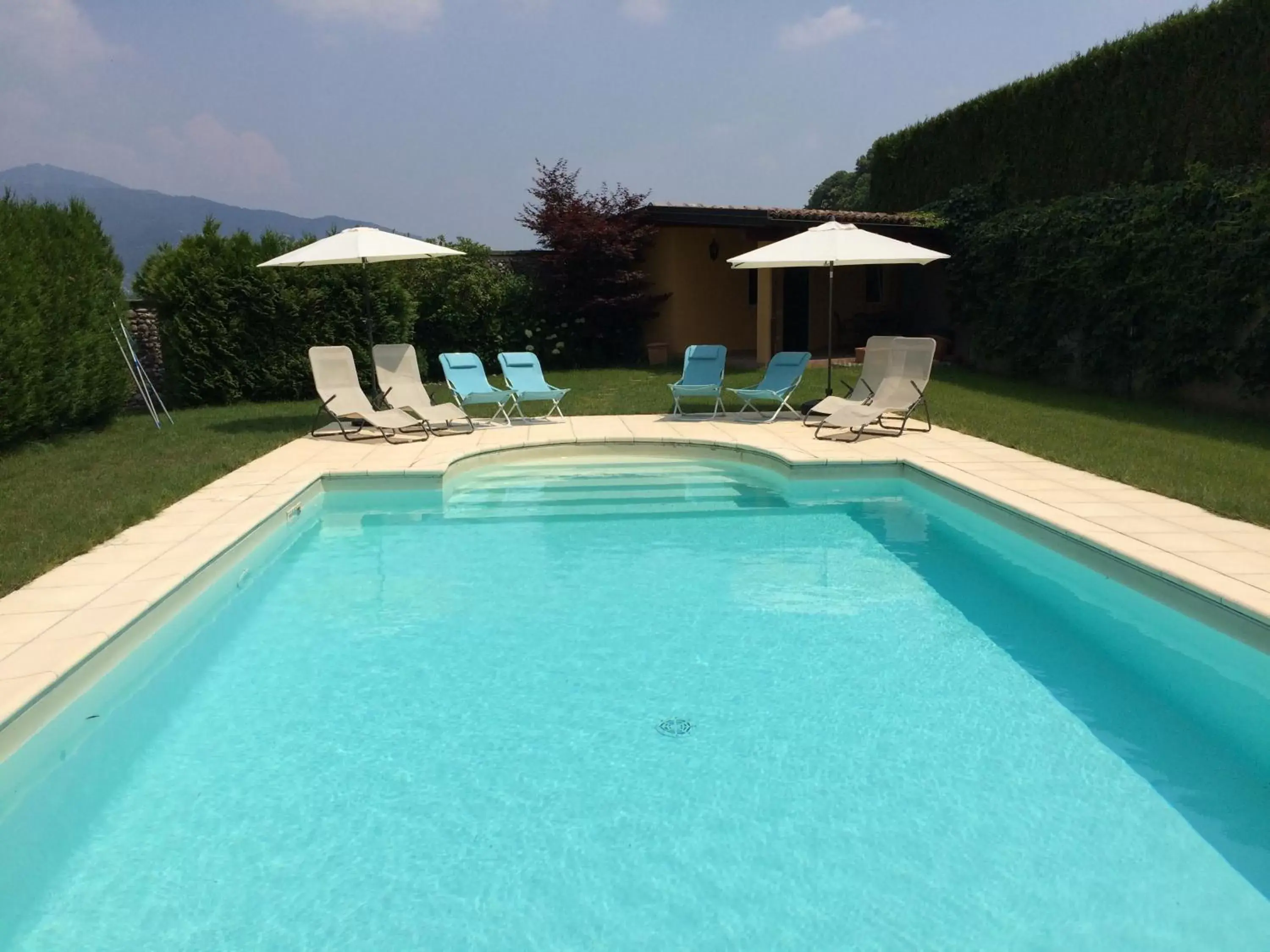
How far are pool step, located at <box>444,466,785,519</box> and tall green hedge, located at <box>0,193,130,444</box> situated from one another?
4.76 meters

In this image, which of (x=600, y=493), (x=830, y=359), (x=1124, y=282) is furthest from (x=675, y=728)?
(x=1124, y=282)

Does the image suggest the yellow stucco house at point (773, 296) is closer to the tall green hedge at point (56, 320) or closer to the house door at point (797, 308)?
the house door at point (797, 308)

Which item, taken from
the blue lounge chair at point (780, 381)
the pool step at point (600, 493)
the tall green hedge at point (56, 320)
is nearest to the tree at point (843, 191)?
the blue lounge chair at point (780, 381)

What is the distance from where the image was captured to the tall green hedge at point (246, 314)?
522 inches

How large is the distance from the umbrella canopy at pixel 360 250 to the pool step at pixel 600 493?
2744 mm

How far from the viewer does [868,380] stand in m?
10.6

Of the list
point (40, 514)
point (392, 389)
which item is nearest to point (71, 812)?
A: point (40, 514)

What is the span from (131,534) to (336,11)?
836 centimetres

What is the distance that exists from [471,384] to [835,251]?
4.54 meters

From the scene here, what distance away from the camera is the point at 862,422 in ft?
30.9

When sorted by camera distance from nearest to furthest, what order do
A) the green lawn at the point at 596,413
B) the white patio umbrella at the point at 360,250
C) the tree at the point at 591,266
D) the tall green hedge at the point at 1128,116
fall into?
the green lawn at the point at 596,413 < the white patio umbrella at the point at 360,250 < the tall green hedge at the point at 1128,116 < the tree at the point at 591,266

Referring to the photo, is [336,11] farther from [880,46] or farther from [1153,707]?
[1153,707]

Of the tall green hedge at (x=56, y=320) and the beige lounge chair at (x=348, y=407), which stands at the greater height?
the tall green hedge at (x=56, y=320)

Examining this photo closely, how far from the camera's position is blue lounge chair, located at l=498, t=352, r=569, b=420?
35.2ft
